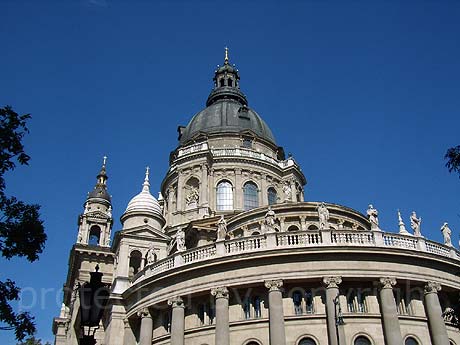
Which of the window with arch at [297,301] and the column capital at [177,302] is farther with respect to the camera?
the column capital at [177,302]

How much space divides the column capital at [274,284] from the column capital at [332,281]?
7.79 ft

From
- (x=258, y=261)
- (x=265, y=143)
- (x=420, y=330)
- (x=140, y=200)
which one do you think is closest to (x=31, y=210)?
(x=258, y=261)

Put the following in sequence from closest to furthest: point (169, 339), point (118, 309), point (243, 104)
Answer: point (169, 339) < point (118, 309) < point (243, 104)

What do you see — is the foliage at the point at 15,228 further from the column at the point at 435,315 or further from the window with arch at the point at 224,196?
the window with arch at the point at 224,196

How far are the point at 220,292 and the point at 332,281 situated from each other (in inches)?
241

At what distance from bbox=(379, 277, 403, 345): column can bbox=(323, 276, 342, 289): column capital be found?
2.39 m

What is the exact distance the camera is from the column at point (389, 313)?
25719 mm

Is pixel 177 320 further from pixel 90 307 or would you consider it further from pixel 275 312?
pixel 90 307

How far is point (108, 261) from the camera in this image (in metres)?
47.6

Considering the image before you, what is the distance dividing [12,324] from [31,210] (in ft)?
11.7

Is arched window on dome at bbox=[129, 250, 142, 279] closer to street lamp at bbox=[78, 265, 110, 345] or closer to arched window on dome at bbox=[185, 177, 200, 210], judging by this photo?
arched window on dome at bbox=[185, 177, 200, 210]

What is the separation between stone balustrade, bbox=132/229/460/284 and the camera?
2803cm

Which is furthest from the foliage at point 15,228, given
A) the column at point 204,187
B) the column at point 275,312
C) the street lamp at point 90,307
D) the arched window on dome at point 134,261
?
the column at point 204,187

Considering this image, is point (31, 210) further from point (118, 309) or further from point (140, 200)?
point (140, 200)
